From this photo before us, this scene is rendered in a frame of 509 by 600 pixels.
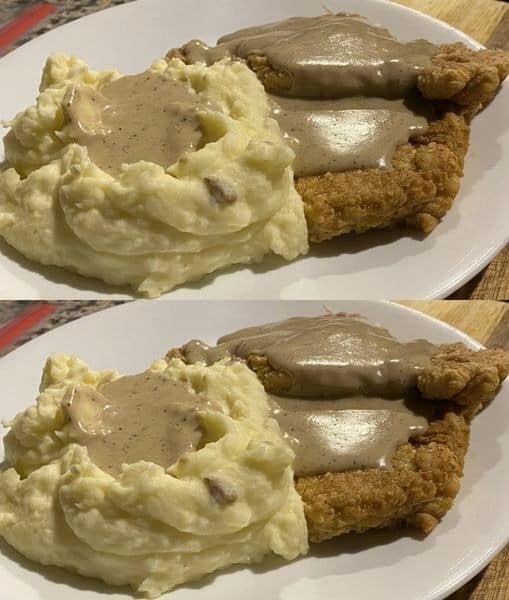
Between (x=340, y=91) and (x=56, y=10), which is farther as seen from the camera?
(x=56, y=10)

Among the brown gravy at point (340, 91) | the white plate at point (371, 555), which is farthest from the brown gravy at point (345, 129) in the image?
the white plate at point (371, 555)

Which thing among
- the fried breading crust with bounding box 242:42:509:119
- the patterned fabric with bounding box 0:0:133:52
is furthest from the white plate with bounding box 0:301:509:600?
the patterned fabric with bounding box 0:0:133:52

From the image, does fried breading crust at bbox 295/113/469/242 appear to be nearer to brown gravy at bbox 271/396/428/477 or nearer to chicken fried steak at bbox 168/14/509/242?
chicken fried steak at bbox 168/14/509/242

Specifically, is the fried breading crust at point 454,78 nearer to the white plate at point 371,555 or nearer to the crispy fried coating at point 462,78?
the crispy fried coating at point 462,78

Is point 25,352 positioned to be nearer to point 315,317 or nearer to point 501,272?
point 315,317

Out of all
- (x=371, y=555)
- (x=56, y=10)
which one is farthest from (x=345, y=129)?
(x=56, y=10)

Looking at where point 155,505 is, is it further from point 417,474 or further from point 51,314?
point 51,314

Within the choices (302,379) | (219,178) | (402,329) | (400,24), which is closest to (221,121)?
(219,178)
